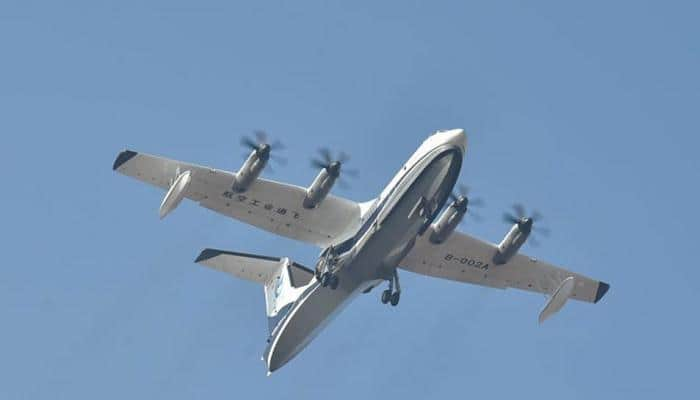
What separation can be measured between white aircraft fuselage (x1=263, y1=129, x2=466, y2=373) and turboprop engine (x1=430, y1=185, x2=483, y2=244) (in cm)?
235

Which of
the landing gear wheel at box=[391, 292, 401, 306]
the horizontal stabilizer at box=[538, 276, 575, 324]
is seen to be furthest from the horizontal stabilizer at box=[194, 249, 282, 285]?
the horizontal stabilizer at box=[538, 276, 575, 324]

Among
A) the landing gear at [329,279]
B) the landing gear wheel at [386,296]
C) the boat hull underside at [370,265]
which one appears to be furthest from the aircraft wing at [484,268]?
the landing gear at [329,279]

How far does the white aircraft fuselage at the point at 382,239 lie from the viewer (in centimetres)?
4953

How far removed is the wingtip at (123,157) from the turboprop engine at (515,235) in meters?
13.4

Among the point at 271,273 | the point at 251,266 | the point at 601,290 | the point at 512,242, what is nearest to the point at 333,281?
the point at 271,273

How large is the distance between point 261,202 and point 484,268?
929 centimetres

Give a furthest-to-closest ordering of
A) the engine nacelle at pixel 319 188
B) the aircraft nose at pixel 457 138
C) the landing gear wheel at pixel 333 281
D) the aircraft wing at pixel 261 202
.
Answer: the landing gear wheel at pixel 333 281
the engine nacelle at pixel 319 188
the aircraft wing at pixel 261 202
the aircraft nose at pixel 457 138

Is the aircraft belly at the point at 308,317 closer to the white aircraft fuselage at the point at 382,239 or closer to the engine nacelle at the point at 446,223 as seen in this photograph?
the white aircraft fuselage at the point at 382,239

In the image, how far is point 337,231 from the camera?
5309 centimetres

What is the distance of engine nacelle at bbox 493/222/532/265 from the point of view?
5384 centimetres

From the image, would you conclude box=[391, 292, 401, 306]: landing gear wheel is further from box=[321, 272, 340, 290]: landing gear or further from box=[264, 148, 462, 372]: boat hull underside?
box=[321, 272, 340, 290]: landing gear

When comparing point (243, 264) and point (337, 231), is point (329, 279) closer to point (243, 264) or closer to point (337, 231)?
point (337, 231)

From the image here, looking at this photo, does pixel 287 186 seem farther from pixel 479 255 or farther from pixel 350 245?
pixel 479 255

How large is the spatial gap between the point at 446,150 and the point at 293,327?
27.0 feet
